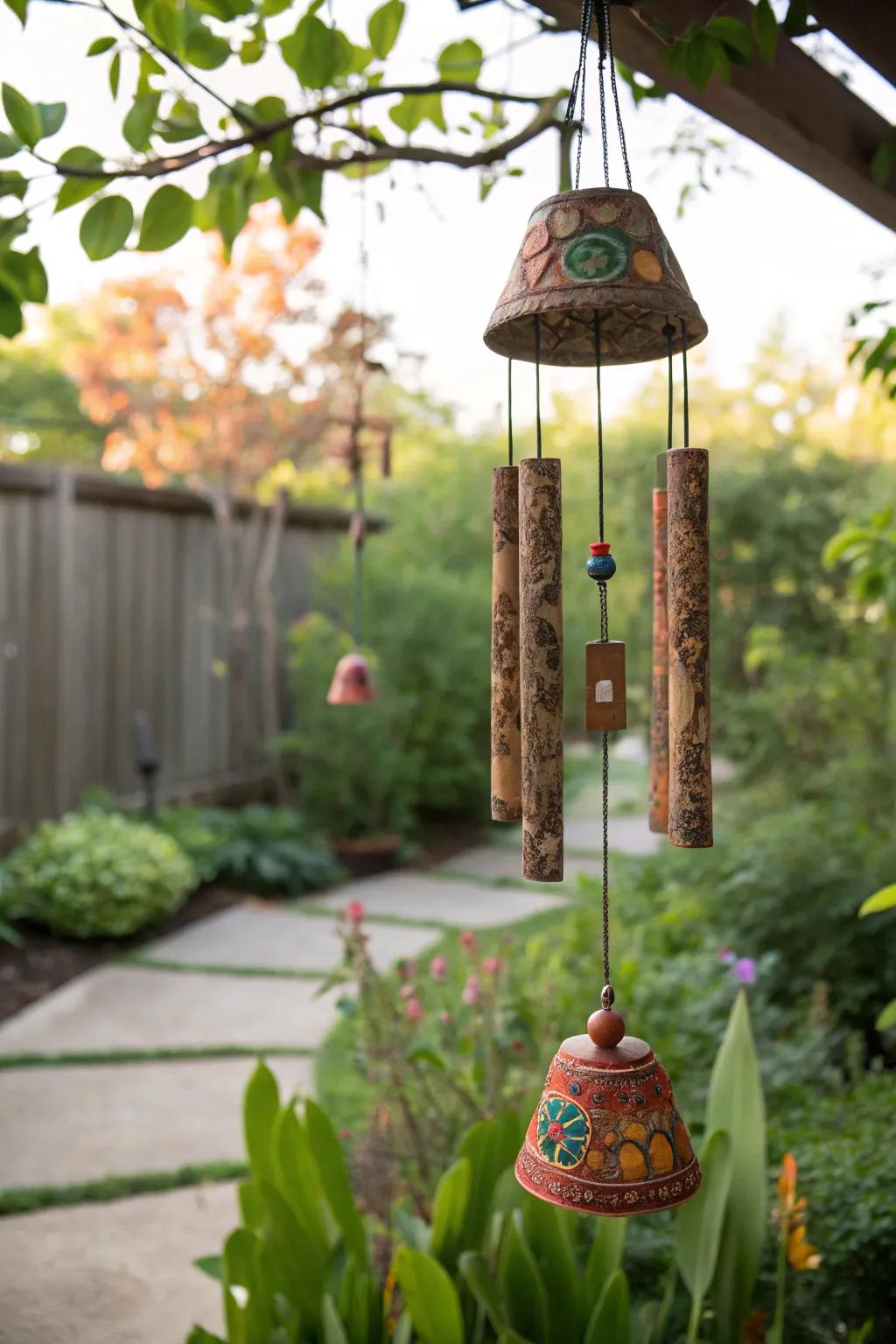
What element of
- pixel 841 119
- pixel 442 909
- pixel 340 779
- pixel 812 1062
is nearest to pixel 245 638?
pixel 340 779

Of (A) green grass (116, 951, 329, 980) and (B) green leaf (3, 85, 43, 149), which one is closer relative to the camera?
(B) green leaf (3, 85, 43, 149)

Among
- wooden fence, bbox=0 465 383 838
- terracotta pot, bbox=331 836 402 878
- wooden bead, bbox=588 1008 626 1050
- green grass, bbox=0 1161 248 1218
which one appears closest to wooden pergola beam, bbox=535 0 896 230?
wooden bead, bbox=588 1008 626 1050

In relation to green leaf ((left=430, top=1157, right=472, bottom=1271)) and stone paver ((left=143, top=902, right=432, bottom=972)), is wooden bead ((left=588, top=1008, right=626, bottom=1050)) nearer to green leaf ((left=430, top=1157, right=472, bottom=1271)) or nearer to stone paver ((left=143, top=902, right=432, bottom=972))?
green leaf ((left=430, top=1157, right=472, bottom=1271))

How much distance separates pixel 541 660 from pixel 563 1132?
0.55 metres

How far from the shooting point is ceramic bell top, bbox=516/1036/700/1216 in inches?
52.4

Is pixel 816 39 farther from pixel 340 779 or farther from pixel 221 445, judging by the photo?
pixel 221 445

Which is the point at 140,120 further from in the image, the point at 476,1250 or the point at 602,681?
the point at 476,1250

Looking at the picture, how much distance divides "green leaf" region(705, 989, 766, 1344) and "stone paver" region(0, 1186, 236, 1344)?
4.05ft

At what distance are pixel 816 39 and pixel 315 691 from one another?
5.67 meters

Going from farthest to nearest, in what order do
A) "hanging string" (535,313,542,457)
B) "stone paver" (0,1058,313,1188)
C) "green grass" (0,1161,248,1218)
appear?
"stone paver" (0,1058,313,1188)
"green grass" (0,1161,248,1218)
"hanging string" (535,313,542,457)

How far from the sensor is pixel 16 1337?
2.57 m

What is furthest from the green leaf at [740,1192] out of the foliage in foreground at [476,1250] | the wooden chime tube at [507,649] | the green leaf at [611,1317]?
the wooden chime tube at [507,649]

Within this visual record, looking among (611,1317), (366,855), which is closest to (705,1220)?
(611,1317)

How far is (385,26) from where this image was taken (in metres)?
1.98
